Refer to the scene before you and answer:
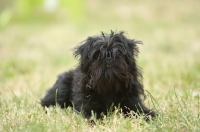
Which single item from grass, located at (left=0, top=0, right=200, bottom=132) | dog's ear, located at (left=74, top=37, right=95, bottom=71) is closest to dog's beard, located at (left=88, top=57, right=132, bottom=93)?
dog's ear, located at (left=74, top=37, right=95, bottom=71)

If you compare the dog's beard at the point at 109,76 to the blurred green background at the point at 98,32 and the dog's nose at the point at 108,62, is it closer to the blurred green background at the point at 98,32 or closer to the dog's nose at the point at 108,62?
the dog's nose at the point at 108,62

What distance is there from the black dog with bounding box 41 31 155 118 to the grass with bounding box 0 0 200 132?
9.0 inches

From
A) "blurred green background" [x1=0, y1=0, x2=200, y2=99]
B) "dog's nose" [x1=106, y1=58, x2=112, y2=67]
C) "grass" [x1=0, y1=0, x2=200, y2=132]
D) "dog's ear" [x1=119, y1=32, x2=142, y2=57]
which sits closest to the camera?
"grass" [x1=0, y1=0, x2=200, y2=132]

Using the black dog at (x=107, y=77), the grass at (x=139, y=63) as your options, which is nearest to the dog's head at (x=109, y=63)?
the black dog at (x=107, y=77)

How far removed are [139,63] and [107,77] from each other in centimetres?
491

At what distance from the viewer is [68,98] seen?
643 cm

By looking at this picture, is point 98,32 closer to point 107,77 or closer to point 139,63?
point 139,63

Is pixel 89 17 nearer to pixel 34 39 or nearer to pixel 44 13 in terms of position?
pixel 44 13

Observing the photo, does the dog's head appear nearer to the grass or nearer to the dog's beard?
the dog's beard

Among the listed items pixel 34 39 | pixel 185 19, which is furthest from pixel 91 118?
pixel 185 19

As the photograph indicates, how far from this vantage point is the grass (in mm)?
4797

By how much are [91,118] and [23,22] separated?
15.5 meters

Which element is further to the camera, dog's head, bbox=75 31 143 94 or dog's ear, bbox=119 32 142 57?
dog's ear, bbox=119 32 142 57

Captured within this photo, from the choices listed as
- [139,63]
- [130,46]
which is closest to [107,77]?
[130,46]
